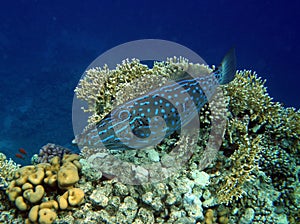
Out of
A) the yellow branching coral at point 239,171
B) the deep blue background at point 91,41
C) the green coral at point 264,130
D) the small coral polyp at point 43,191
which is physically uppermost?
the deep blue background at point 91,41

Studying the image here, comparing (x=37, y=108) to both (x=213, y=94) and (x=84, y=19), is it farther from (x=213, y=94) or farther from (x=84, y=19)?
(x=84, y=19)

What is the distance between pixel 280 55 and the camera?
185 feet

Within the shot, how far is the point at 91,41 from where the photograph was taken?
5044 cm

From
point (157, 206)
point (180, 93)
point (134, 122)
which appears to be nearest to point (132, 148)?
point (134, 122)

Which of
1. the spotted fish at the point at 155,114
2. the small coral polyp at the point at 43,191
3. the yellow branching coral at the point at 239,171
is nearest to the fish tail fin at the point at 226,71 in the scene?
the spotted fish at the point at 155,114

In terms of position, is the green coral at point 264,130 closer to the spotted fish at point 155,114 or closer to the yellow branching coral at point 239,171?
the yellow branching coral at point 239,171

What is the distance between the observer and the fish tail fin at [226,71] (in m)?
5.00

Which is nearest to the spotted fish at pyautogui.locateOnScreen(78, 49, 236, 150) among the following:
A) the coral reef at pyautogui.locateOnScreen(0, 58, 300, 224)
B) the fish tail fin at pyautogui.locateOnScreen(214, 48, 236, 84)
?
the fish tail fin at pyautogui.locateOnScreen(214, 48, 236, 84)

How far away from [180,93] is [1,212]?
3816mm

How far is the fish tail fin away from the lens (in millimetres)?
4996

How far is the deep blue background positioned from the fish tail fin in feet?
55.3

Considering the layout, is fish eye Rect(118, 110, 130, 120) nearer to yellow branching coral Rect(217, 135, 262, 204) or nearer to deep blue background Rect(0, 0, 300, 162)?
yellow branching coral Rect(217, 135, 262, 204)

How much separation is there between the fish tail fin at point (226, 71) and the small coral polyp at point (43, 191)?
3.60m

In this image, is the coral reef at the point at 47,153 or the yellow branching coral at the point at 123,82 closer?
the yellow branching coral at the point at 123,82
